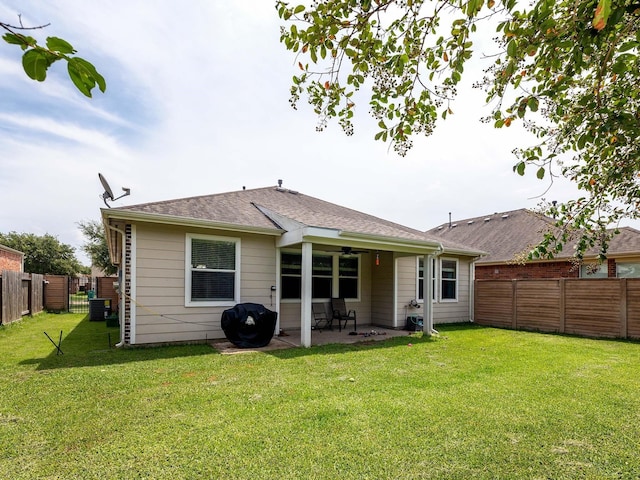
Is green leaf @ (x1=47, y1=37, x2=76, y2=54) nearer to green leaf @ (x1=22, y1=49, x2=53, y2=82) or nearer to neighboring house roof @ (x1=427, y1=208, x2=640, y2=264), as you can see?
green leaf @ (x1=22, y1=49, x2=53, y2=82)

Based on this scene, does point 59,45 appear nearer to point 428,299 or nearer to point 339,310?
point 428,299

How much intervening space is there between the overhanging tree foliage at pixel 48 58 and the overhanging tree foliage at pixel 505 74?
168cm

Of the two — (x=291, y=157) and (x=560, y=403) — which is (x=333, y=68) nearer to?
(x=560, y=403)

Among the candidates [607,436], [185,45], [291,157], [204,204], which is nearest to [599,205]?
[607,436]

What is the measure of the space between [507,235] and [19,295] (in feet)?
64.7

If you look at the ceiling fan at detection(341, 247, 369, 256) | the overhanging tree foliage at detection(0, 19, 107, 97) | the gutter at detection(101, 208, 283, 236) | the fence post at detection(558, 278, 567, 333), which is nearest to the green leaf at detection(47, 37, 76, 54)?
the overhanging tree foliage at detection(0, 19, 107, 97)

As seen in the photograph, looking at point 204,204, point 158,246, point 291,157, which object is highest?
point 291,157

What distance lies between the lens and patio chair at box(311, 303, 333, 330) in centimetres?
976

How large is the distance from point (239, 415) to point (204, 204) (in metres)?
5.82

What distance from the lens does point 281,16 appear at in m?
2.54

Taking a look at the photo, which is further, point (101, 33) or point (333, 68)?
point (101, 33)

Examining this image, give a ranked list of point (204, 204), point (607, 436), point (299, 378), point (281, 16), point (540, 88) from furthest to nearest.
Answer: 1. point (204, 204)
2. point (299, 378)
3. point (607, 436)
4. point (540, 88)
5. point (281, 16)

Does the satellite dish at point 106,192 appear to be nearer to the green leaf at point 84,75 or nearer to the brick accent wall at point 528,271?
the green leaf at point 84,75

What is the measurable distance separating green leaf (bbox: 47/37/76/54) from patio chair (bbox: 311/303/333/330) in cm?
900
